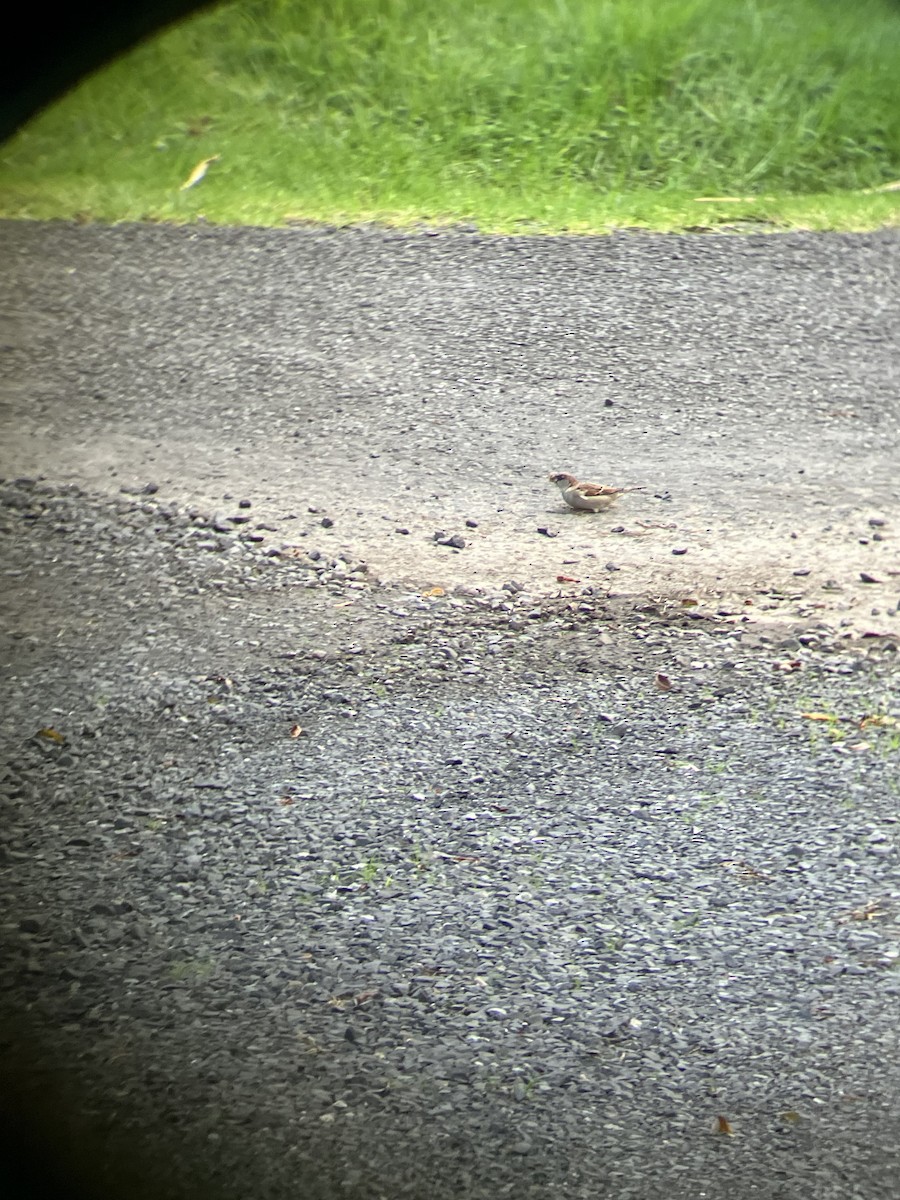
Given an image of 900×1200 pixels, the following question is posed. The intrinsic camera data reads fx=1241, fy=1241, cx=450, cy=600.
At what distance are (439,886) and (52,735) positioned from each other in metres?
1.01

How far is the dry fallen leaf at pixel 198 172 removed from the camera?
615cm

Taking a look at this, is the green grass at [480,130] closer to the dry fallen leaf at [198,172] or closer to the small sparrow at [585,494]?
the dry fallen leaf at [198,172]

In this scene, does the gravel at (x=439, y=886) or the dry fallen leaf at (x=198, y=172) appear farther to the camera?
the dry fallen leaf at (x=198, y=172)

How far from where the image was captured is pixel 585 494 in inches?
150

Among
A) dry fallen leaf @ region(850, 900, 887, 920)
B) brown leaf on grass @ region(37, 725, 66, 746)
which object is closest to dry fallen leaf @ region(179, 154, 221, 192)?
brown leaf on grass @ region(37, 725, 66, 746)

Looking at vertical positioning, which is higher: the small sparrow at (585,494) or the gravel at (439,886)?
the gravel at (439,886)

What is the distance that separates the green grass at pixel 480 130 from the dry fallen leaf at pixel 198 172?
3 cm

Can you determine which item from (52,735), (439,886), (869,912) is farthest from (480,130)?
(869,912)

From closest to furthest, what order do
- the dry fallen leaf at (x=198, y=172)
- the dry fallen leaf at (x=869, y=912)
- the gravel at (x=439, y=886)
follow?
the gravel at (x=439, y=886), the dry fallen leaf at (x=869, y=912), the dry fallen leaf at (x=198, y=172)

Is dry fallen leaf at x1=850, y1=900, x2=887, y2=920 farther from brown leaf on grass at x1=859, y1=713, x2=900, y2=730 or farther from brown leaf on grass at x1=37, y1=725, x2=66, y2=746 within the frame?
brown leaf on grass at x1=37, y1=725, x2=66, y2=746

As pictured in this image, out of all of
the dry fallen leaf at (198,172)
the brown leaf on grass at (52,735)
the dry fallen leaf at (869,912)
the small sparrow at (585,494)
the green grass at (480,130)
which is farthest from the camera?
the dry fallen leaf at (198,172)

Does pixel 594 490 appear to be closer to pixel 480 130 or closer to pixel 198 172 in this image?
pixel 480 130

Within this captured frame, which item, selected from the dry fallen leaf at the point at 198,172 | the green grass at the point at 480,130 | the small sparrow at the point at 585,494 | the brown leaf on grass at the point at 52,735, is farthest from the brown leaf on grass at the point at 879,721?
the dry fallen leaf at the point at 198,172

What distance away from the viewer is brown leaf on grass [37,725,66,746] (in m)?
2.77
